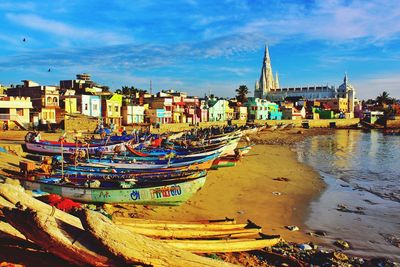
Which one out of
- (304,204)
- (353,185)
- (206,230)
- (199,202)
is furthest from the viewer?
(353,185)

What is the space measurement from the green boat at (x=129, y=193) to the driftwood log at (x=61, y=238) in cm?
769

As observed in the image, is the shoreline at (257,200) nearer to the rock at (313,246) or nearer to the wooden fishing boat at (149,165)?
the rock at (313,246)

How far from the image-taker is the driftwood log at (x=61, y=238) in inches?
221

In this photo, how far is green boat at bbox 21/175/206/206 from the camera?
44.6 feet

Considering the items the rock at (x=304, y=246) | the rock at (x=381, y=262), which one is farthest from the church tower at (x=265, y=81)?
the rock at (x=381, y=262)

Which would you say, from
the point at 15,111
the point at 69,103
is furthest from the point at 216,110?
the point at 15,111

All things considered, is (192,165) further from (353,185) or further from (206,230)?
(206,230)

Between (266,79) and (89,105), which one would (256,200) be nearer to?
(89,105)

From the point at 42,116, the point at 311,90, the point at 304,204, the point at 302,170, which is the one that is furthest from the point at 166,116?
the point at 311,90

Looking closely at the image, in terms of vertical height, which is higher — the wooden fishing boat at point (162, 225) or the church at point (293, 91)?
the church at point (293, 91)

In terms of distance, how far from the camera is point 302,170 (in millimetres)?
27547

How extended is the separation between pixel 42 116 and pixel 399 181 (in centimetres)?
3945

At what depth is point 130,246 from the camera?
573 centimetres

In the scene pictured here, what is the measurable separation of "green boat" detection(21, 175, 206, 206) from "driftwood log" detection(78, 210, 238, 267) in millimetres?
7587
